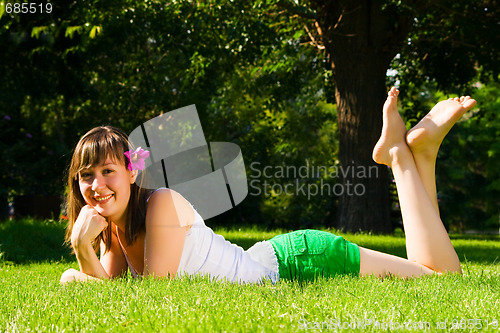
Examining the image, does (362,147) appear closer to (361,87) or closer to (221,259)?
(361,87)

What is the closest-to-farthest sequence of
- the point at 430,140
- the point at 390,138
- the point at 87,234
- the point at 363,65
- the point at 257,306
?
1. the point at 257,306
2. the point at 87,234
3. the point at 430,140
4. the point at 390,138
5. the point at 363,65

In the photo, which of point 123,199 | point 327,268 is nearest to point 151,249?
point 123,199

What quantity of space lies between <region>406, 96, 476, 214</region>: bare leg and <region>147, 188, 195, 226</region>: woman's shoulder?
1.74 metres

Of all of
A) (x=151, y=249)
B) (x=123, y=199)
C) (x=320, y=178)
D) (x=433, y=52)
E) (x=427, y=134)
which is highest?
(x=433, y=52)

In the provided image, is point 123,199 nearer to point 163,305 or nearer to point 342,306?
point 163,305

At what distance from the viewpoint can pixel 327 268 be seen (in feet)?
12.6

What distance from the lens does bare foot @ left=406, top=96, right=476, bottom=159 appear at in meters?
4.21

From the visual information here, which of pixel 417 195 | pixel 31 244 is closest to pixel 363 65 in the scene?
pixel 31 244

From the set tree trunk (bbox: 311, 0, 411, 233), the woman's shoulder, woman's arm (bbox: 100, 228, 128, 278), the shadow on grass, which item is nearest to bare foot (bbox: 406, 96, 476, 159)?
the woman's shoulder

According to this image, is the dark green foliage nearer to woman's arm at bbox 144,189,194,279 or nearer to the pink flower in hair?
the pink flower in hair

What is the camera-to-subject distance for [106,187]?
353cm

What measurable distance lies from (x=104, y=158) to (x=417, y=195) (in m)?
2.13

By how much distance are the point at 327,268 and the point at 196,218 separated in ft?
3.03

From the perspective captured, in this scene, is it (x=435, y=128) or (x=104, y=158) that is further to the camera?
(x=435, y=128)
